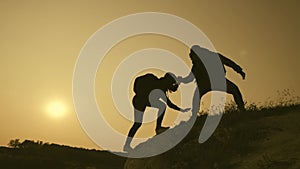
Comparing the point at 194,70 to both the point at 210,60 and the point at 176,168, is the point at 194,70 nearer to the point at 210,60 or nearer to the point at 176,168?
the point at 210,60

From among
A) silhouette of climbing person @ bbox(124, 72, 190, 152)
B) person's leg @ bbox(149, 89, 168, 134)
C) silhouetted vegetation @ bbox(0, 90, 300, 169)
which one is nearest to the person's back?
silhouette of climbing person @ bbox(124, 72, 190, 152)

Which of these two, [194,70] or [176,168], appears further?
[194,70]

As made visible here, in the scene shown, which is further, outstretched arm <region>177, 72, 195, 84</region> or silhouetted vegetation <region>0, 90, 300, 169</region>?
outstretched arm <region>177, 72, 195, 84</region>

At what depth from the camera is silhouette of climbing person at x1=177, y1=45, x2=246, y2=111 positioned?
43.5 feet

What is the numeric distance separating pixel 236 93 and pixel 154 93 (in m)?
2.45

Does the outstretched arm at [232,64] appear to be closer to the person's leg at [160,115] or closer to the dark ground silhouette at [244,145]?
the dark ground silhouette at [244,145]

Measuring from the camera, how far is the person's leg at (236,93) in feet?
43.3

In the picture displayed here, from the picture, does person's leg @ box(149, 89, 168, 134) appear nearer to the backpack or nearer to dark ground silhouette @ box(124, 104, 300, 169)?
the backpack

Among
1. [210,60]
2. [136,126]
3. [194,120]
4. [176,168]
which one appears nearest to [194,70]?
[210,60]

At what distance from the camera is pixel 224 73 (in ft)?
44.0

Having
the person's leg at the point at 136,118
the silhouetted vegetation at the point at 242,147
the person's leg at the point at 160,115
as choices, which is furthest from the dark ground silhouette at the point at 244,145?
the person's leg at the point at 160,115

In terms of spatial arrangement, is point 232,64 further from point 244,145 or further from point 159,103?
point 244,145

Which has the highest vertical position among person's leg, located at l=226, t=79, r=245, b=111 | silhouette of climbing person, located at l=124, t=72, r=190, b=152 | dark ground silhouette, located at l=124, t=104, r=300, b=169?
silhouette of climbing person, located at l=124, t=72, r=190, b=152

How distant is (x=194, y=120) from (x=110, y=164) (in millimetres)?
13847
